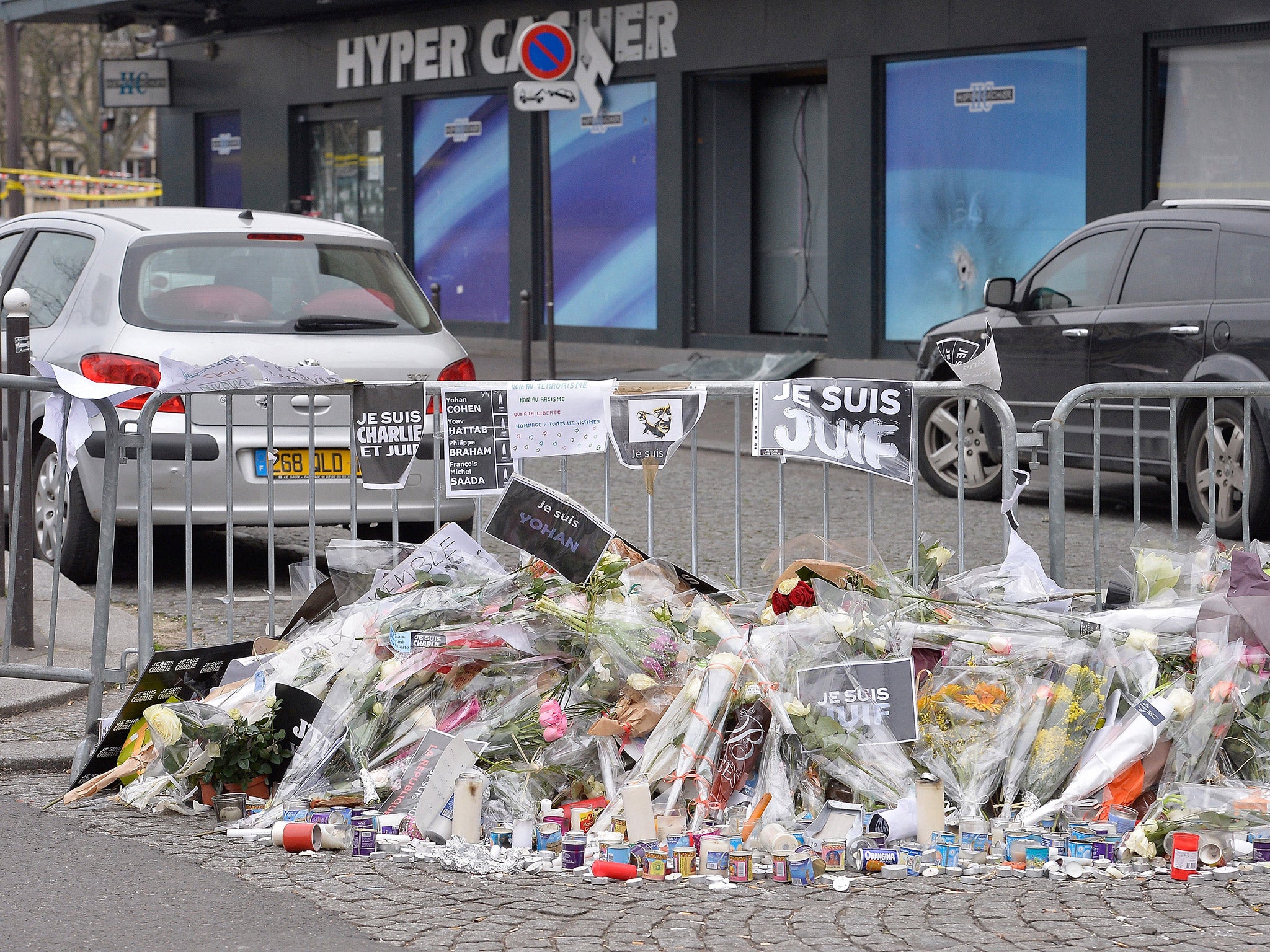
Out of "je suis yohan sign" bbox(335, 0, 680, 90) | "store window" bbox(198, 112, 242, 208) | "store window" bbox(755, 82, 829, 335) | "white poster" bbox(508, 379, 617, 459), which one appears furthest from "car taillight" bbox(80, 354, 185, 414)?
"store window" bbox(198, 112, 242, 208)

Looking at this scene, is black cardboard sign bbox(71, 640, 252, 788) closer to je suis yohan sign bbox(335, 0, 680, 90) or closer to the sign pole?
the sign pole

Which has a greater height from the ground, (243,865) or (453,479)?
(453,479)

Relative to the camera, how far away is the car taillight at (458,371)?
7711mm

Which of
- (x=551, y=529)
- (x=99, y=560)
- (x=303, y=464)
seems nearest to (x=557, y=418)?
(x=551, y=529)

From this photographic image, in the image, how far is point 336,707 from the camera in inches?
190

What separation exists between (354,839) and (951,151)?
12.7 meters

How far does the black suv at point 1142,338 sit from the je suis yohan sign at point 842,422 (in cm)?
293

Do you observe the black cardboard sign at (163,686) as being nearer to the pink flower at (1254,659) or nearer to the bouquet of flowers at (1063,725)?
the bouquet of flowers at (1063,725)

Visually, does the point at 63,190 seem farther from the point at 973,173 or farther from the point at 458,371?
the point at 458,371

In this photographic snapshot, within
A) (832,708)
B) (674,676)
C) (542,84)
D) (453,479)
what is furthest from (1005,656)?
(542,84)

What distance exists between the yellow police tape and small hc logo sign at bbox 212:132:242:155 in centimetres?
512

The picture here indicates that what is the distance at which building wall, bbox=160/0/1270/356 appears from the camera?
46.7 ft

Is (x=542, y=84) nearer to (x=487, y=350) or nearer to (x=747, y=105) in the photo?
(x=747, y=105)

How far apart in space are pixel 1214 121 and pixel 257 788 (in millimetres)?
11524
